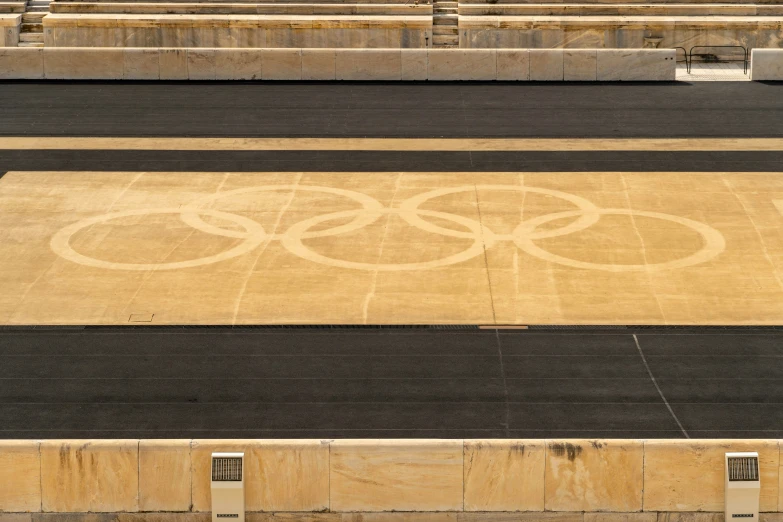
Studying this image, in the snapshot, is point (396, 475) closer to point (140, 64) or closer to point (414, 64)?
point (414, 64)

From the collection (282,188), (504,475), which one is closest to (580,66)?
(282,188)

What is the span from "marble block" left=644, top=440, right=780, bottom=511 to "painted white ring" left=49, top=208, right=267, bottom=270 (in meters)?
11.2

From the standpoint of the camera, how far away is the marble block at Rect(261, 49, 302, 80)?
37.2m

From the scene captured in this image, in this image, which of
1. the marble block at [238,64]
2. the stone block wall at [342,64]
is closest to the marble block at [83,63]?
the stone block wall at [342,64]

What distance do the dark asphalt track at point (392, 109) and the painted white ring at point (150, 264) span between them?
19.7 feet

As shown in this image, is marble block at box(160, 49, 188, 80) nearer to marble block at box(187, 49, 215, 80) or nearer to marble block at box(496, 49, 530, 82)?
marble block at box(187, 49, 215, 80)

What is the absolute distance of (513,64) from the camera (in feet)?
122

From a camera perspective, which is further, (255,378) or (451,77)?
(451,77)

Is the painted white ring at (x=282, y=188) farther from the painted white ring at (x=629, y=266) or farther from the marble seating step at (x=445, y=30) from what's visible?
the marble seating step at (x=445, y=30)

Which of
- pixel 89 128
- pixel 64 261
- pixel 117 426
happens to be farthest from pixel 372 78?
pixel 117 426

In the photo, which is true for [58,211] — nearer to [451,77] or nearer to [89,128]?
[89,128]

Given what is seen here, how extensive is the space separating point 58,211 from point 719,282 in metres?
13.2

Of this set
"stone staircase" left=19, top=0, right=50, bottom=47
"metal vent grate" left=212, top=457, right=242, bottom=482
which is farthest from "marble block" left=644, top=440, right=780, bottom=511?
"stone staircase" left=19, top=0, right=50, bottom=47

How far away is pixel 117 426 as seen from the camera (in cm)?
1634
